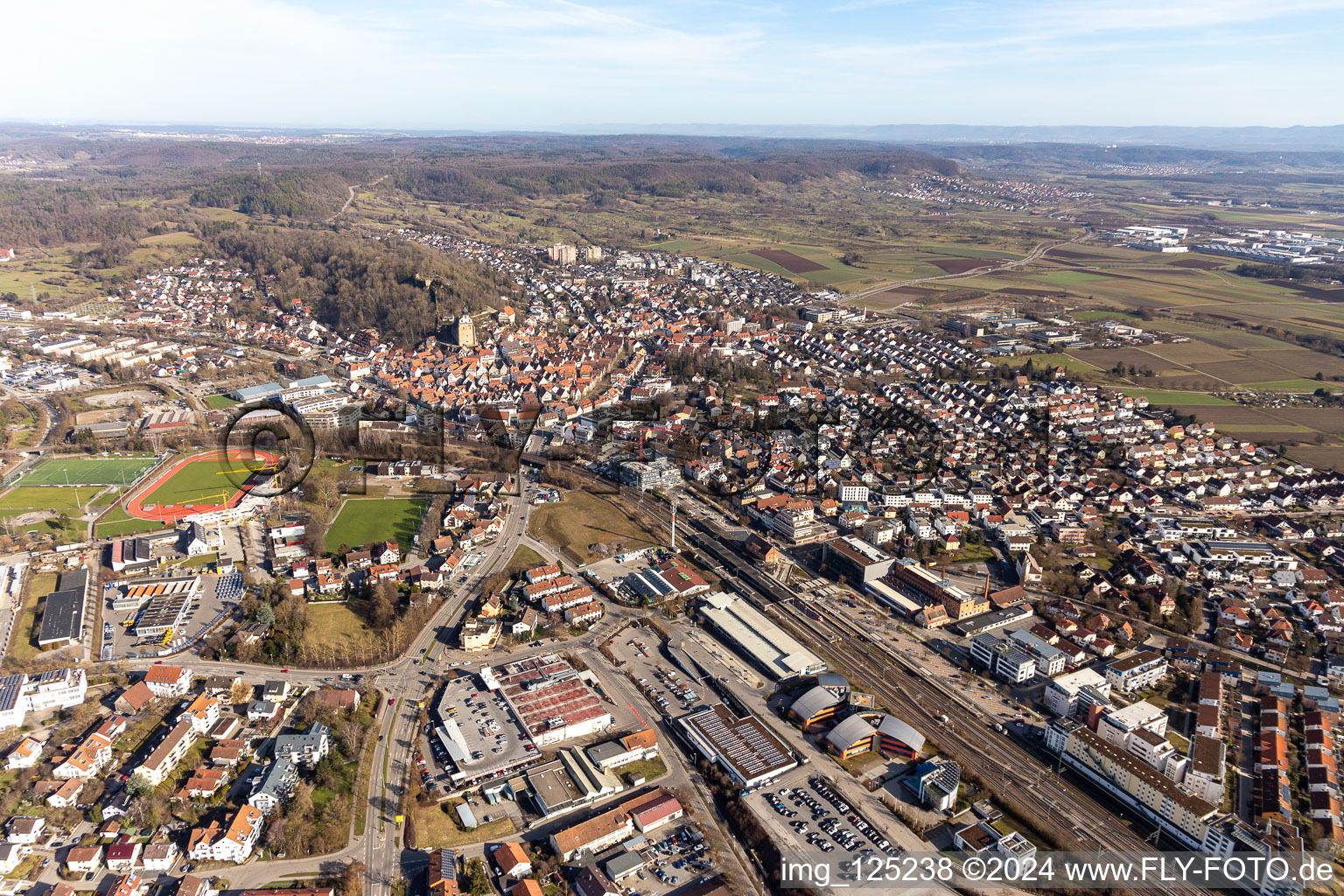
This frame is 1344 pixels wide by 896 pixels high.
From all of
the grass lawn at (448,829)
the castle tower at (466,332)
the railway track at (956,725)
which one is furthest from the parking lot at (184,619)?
the castle tower at (466,332)

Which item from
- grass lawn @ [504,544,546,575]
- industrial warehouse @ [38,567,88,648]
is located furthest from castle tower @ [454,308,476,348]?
industrial warehouse @ [38,567,88,648]

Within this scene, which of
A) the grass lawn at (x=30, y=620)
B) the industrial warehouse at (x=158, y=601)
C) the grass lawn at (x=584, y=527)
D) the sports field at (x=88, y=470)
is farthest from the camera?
the sports field at (x=88, y=470)

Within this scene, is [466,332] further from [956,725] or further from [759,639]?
[956,725]

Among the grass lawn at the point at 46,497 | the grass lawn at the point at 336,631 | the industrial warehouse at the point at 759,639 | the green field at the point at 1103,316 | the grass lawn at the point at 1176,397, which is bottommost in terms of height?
the grass lawn at the point at 336,631

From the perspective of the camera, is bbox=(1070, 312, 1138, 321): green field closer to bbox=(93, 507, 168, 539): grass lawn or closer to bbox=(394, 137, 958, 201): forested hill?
bbox=(93, 507, 168, 539): grass lawn

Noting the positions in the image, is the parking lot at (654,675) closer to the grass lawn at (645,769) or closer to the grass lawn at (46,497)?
the grass lawn at (645,769)
